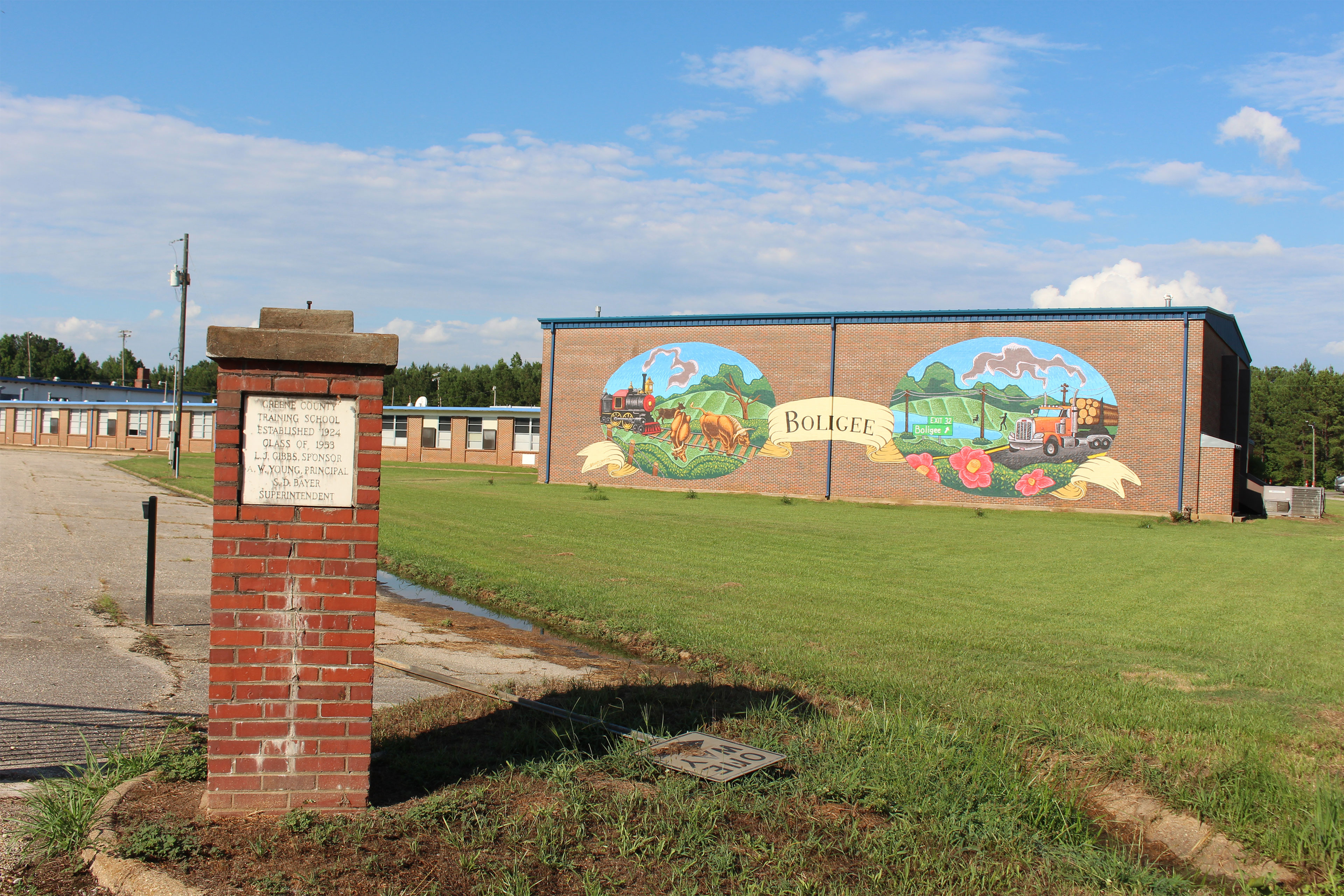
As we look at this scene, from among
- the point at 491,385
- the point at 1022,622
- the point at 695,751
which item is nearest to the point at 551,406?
the point at 1022,622

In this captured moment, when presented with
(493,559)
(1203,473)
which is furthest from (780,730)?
(1203,473)

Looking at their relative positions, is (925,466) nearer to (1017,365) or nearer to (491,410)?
(1017,365)

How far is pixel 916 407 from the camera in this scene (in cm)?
3506

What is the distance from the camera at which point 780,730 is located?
19.4 feet

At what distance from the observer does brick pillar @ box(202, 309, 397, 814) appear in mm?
4363

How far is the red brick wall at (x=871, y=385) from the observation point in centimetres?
3222

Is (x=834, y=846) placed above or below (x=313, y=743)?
below

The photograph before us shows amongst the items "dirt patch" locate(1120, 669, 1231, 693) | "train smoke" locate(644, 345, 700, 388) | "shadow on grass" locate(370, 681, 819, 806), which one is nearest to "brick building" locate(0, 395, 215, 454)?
"train smoke" locate(644, 345, 700, 388)

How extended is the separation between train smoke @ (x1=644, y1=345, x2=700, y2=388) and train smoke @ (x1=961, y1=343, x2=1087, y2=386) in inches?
430

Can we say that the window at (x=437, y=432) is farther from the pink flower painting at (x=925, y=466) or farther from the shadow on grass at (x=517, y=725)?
the shadow on grass at (x=517, y=725)

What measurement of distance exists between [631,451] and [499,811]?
3580cm

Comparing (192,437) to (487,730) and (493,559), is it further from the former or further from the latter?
(487,730)

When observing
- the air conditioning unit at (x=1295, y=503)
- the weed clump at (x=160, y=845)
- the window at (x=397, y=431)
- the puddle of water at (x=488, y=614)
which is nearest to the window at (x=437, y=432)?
the window at (x=397, y=431)

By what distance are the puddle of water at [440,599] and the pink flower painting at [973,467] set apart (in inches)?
975
